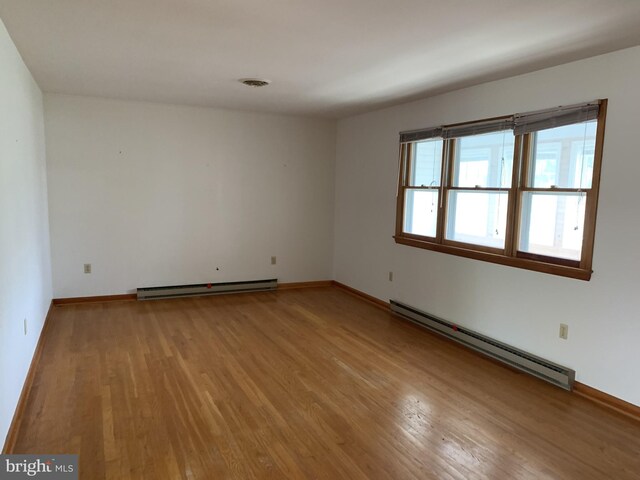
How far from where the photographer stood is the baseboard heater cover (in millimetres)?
3361

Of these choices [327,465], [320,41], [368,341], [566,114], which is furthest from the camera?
[368,341]

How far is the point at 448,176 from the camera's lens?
179 inches

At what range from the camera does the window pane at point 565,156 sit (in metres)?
3.23

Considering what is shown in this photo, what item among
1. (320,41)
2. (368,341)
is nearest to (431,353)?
(368,341)

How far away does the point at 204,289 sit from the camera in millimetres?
5820

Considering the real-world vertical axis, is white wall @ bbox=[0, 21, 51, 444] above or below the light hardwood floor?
above

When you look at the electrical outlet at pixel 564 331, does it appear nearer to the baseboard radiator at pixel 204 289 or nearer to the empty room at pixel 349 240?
the empty room at pixel 349 240

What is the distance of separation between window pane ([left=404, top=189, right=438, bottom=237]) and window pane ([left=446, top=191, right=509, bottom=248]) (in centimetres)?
24

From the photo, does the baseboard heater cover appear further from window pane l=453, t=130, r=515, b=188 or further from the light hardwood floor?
window pane l=453, t=130, r=515, b=188

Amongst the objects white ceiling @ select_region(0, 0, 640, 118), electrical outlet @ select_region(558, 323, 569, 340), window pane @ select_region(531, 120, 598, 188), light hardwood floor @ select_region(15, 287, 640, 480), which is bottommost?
light hardwood floor @ select_region(15, 287, 640, 480)

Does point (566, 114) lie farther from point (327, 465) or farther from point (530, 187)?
point (327, 465)

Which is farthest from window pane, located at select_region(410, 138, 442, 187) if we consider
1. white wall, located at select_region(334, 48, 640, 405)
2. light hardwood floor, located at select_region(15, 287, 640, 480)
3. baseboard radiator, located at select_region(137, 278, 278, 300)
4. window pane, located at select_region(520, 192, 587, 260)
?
baseboard radiator, located at select_region(137, 278, 278, 300)

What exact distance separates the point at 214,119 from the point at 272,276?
2268mm

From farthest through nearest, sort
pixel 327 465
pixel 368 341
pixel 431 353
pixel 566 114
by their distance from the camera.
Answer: pixel 368 341 < pixel 431 353 < pixel 566 114 < pixel 327 465
